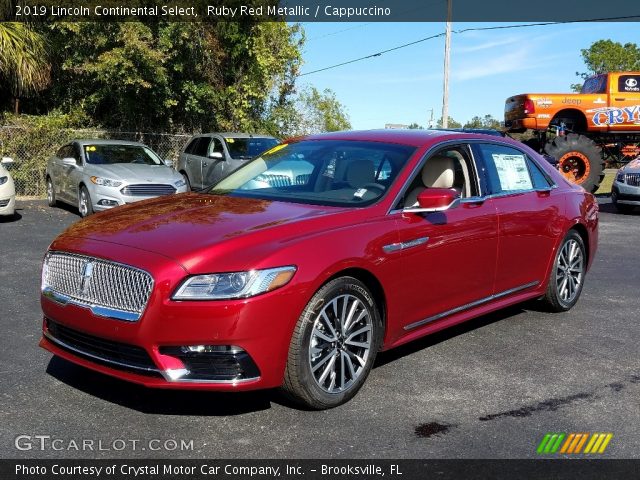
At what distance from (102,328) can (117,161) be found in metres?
10.0

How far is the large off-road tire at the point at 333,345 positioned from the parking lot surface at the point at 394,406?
0.13 meters

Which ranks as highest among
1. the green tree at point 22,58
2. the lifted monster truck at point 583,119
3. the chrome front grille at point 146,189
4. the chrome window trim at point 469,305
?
the green tree at point 22,58

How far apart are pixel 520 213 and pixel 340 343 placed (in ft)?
7.43

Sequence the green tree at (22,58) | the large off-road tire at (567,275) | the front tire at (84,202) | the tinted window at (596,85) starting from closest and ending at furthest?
the large off-road tire at (567,275), the front tire at (84,202), the green tree at (22,58), the tinted window at (596,85)

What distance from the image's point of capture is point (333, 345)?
4055 millimetres

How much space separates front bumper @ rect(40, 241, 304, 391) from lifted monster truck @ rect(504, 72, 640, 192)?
1357 centimetres

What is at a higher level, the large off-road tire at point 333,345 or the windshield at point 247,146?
the windshield at point 247,146

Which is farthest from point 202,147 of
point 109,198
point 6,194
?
point 6,194

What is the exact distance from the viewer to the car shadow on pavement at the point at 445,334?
510 cm

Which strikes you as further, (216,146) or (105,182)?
(216,146)

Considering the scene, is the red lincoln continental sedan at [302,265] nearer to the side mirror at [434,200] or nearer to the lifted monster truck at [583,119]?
the side mirror at [434,200]

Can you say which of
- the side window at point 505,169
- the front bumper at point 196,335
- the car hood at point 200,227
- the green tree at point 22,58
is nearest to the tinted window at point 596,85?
the side window at point 505,169

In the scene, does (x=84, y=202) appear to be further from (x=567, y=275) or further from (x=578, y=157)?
(x=578, y=157)

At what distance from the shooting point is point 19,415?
12.7 ft
